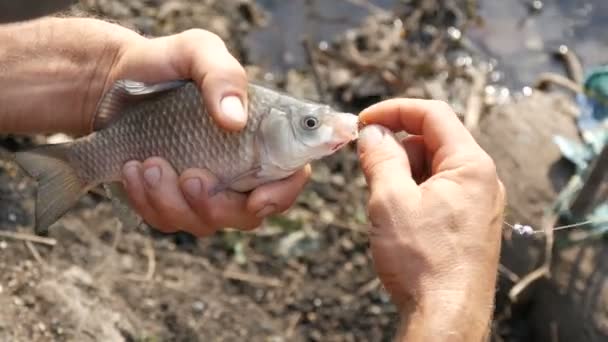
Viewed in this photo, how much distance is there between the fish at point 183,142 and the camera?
259 cm

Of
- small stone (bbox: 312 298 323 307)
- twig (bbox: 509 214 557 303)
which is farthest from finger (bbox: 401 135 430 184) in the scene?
small stone (bbox: 312 298 323 307)

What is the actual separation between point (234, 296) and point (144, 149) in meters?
1.45

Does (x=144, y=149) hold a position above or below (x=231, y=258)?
above

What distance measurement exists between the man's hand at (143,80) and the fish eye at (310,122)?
16 centimetres

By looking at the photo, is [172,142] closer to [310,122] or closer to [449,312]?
[310,122]

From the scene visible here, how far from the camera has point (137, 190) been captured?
2764mm

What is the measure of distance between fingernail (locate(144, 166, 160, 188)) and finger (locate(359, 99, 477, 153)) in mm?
582

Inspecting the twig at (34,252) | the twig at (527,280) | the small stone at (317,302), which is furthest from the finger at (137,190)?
the twig at (527,280)

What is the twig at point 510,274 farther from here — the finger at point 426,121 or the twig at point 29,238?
the twig at point 29,238

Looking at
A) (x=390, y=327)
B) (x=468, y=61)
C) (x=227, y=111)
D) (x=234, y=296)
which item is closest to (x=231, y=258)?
(x=234, y=296)

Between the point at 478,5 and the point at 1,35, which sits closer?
the point at 1,35

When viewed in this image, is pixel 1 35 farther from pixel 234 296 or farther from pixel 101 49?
pixel 234 296

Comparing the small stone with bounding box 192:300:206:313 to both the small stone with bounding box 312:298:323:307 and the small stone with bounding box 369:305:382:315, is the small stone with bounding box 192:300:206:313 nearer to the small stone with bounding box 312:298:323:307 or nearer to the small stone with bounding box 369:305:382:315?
the small stone with bounding box 312:298:323:307

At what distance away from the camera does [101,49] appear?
10.3 feet
